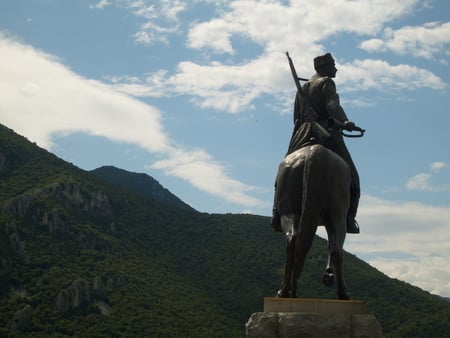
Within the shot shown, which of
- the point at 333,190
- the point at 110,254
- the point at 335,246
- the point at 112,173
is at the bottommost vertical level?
the point at 335,246

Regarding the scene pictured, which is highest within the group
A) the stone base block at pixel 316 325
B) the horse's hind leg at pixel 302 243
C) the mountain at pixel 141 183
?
the mountain at pixel 141 183

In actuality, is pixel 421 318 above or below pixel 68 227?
below

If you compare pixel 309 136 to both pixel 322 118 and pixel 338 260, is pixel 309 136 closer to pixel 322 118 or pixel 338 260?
pixel 322 118

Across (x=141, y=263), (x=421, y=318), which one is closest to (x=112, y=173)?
(x=141, y=263)

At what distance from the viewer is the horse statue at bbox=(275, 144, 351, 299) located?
437 inches

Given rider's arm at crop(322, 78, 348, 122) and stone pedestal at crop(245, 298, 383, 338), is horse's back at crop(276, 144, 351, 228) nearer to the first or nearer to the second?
rider's arm at crop(322, 78, 348, 122)

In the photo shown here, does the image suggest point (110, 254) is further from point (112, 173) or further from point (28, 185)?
point (112, 173)

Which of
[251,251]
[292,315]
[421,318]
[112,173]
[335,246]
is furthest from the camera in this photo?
[112,173]

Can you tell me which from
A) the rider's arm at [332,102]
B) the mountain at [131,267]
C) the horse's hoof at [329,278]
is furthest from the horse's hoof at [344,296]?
the mountain at [131,267]

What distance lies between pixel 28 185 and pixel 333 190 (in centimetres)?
11167

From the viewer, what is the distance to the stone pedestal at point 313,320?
10.2 meters

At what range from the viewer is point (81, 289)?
9781 cm

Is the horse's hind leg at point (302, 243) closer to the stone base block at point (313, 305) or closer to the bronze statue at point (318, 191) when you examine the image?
the bronze statue at point (318, 191)

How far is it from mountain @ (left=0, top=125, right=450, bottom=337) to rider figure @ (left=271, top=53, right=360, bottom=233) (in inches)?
2930
